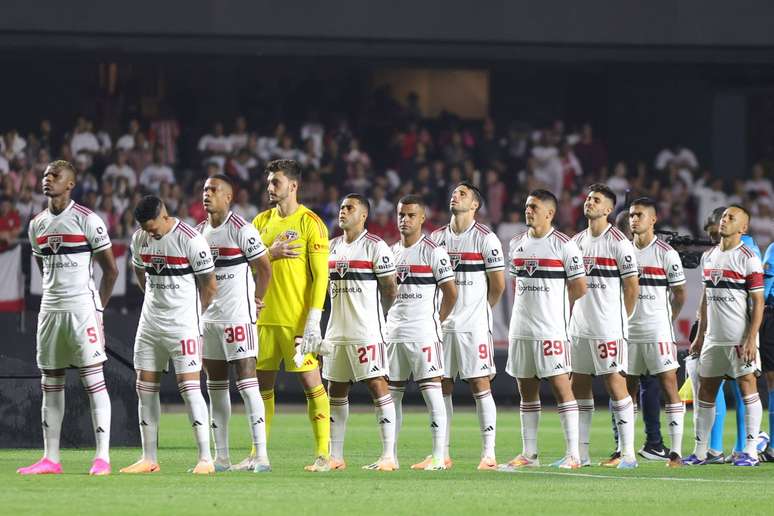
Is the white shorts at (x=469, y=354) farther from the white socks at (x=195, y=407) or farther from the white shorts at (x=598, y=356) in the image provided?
the white socks at (x=195, y=407)

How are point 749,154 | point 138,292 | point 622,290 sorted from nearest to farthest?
1. point 622,290
2. point 138,292
3. point 749,154

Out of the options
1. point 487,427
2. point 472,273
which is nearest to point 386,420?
point 487,427

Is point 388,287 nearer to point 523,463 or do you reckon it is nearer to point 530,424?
point 530,424

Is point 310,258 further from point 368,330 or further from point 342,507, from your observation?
Result: point 342,507

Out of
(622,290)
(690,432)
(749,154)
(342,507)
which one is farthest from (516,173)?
(342,507)

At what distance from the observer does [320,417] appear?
12742 mm

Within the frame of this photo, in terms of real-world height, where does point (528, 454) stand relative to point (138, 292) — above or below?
below

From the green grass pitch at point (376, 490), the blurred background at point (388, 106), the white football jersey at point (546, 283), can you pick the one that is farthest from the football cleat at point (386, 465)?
the blurred background at point (388, 106)

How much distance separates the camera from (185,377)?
1188 cm

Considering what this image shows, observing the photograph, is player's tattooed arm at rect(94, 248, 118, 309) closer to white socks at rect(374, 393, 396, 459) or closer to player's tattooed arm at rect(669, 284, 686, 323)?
white socks at rect(374, 393, 396, 459)

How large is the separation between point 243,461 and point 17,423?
279 cm

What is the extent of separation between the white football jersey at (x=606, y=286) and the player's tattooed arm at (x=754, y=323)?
1056 mm

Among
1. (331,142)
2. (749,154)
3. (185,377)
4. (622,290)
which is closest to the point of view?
(185,377)

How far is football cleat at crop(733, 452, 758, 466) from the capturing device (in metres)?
13.8
